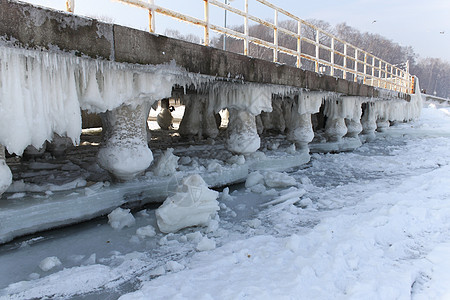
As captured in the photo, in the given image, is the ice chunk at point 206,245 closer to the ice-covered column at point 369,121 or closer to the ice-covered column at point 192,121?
the ice-covered column at point 192,121

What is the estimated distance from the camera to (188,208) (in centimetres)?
365

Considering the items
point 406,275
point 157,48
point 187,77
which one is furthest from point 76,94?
point 406,275

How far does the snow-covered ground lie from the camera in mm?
2426

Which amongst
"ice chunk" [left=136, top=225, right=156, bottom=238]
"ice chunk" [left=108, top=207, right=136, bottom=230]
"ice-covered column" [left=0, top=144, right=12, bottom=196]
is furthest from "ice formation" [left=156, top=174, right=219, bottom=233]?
"ice-covered column" [left=0, top=144, right=12, bottom=196]

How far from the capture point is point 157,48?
12.2 ft

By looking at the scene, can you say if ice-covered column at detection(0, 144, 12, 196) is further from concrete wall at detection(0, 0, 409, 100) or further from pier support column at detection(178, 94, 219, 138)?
pier support column at detection(178, 94, 219, 138)

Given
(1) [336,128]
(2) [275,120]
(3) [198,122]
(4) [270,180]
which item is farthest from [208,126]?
(4) [270,180]

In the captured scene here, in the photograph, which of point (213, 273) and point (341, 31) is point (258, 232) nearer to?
point (213, 273)

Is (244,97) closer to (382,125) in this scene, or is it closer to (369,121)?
(369,121)

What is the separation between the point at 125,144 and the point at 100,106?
75 centimetres

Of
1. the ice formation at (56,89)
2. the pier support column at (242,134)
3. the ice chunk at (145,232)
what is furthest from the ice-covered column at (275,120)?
the ice chunk at (145,232)

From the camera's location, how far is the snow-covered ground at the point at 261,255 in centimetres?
243

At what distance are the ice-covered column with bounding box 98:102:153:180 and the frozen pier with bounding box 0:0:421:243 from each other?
14 millimetres

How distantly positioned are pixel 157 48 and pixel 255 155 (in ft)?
11.7
